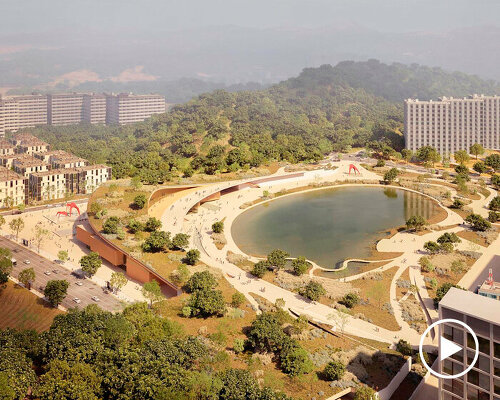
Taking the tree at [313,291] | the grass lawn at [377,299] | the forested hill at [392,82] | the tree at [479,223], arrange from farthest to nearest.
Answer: the forested hill at [392,82]
the tree at [479,223]
the tree at [313,291]
the grass lawn at [377,299]

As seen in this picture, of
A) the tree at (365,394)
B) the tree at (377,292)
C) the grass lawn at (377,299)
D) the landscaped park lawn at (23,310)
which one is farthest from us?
the tree at (377,292)

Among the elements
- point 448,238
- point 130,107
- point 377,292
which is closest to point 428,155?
point 448,238

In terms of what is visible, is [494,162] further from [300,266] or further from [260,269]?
[260,269]

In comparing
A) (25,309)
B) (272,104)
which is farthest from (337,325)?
(272,104)

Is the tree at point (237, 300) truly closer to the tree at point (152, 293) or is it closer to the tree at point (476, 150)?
the tree at point (152, 293)

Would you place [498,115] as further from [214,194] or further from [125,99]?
[125,99]

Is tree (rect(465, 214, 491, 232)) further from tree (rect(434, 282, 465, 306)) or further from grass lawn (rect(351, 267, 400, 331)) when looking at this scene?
tree (rect(434, 282, 465, 306))

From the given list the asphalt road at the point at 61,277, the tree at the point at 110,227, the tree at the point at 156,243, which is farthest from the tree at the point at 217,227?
the asphalt road at the point at 61,277
